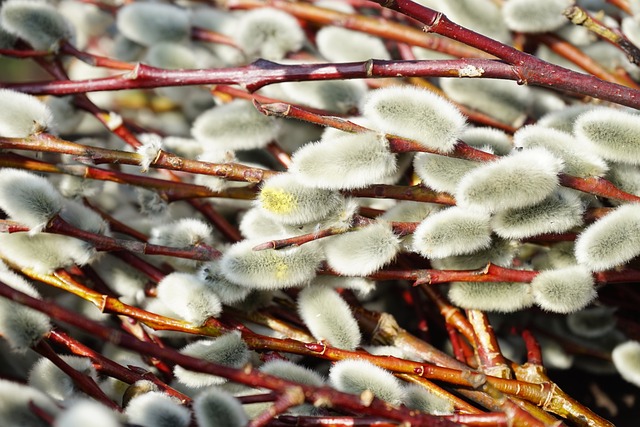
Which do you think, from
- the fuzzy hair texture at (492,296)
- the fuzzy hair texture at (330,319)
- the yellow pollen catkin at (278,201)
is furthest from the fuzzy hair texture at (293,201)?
the fuzzy hair texture at (492,296)

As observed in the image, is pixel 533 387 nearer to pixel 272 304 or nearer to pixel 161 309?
pixel 272 304

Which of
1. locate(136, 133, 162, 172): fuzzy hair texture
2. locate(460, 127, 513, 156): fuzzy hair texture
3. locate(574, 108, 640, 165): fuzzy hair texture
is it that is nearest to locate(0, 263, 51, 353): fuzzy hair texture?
locate(136, 133, 162, 172): fuzzy hair texture

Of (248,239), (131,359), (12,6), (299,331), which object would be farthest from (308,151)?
(12,6)

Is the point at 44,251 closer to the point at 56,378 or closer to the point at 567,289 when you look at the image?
the point at 56,378

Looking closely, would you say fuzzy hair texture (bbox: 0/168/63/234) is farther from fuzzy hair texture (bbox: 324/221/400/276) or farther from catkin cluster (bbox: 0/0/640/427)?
fuzzy hair texture (bbox: 324/221/400/276)

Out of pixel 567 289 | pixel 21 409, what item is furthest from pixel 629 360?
pixel 21 409

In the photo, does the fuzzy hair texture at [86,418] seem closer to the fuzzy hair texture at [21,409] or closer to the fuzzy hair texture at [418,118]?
the fuzzy hair texture at [21,409]

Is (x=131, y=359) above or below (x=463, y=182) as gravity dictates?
below
